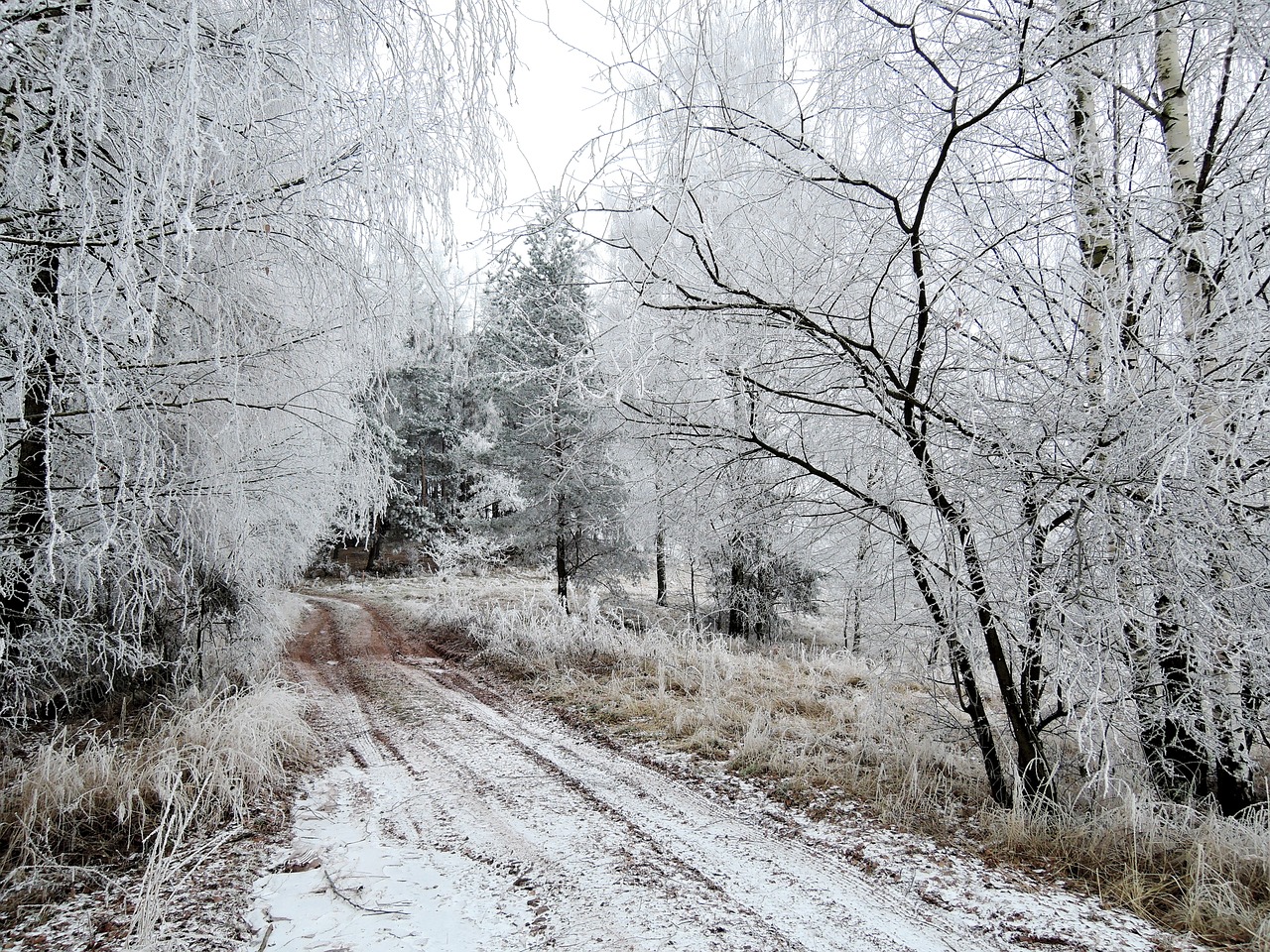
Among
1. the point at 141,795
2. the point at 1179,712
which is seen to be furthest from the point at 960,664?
the point at 141,795

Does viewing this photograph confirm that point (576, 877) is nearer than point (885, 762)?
Yes

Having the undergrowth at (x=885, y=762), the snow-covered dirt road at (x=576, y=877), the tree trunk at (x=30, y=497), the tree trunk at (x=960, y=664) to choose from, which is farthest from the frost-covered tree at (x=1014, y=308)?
the tree trunk at (x=30, y=497)

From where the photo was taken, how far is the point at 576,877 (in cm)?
311

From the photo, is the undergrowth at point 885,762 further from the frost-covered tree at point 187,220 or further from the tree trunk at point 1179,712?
the frost-covered tree at point 187,220

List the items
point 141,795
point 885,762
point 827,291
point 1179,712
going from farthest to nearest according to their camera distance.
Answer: point 885,762 → point 141,795 → point 827,291 → point 1179,712

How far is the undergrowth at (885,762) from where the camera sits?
2.74 metres

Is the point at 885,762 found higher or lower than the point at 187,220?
lower

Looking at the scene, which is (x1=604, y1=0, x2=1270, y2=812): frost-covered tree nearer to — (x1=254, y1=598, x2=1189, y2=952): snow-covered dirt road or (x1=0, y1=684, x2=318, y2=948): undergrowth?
(x1=254, y1=598, x2=1189, y2=952): snow-covered dirt road

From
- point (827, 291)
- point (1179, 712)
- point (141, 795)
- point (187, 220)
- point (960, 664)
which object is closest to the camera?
point (187, 220)

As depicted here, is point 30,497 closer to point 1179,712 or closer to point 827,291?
point 827,291

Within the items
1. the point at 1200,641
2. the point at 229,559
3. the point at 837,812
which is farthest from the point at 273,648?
the point at 1200,641

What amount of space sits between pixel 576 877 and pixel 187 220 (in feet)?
11.0

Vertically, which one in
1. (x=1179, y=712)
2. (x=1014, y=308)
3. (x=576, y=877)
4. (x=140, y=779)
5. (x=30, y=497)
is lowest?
(x=576, y=877)

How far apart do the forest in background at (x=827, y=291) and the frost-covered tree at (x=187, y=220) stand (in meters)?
0.03
